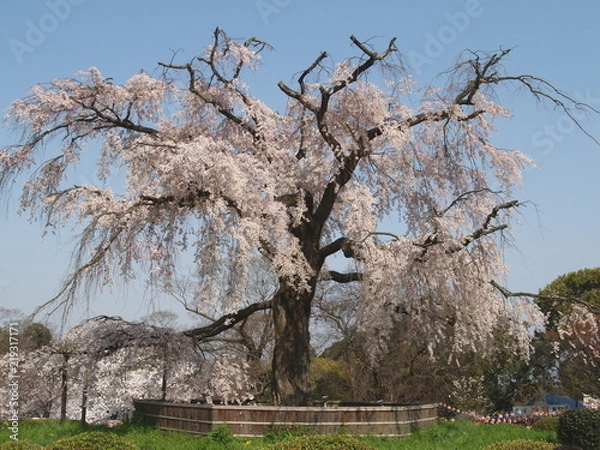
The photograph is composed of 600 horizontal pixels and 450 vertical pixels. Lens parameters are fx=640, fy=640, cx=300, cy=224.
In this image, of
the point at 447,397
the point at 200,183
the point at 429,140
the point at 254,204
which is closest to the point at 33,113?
the point at 200,183

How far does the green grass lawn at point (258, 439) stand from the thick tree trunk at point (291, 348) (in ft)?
7.24

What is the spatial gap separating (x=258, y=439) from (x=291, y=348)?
2.77 m

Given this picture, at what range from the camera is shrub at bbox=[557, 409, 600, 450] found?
470 inches

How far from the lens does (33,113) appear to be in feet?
47.2

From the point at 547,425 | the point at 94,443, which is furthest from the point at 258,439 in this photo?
the point at 547,425

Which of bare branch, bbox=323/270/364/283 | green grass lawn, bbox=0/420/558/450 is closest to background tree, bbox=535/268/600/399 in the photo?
green grass lawn, bbox=0/420/558/450

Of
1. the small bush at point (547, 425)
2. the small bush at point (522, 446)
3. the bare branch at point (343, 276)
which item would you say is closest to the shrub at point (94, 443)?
the small bush at point (522, 446)

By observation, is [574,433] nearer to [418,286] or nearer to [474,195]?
[418,286]

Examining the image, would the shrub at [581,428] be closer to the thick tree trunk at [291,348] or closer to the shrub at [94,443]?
the thick tree trunk at [291,348]

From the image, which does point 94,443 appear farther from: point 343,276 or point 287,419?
point 343,276

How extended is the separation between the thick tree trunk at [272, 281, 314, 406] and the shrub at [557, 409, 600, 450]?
5088 millimetres

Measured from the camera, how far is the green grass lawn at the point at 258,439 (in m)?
10.7

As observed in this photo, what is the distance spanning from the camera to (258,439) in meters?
11.2

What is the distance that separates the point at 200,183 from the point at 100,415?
16839mm
